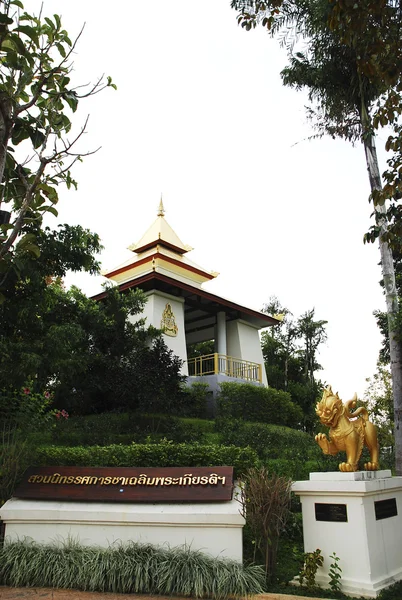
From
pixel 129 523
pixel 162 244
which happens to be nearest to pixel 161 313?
pixel 162 244

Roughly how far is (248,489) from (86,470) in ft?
8.57

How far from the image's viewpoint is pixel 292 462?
32.4 feet

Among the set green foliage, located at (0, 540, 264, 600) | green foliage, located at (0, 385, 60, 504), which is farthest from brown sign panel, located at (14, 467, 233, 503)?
green foliage, located at (0, 540, 264, 600)

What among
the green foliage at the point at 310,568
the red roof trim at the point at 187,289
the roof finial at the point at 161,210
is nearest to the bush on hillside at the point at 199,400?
the red roof trim at the point at 187,289

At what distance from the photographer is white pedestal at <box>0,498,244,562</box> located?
6266 mm

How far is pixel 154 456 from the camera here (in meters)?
7.90

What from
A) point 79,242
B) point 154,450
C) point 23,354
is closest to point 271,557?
point 154,450

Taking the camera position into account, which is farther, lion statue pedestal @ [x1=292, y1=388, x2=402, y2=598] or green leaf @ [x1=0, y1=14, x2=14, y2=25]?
lion statue pedestal @ [x1=292, y1=388, x2=402, y2=598]

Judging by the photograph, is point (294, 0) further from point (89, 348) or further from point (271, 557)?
point (271, 557)

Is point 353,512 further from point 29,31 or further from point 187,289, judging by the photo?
point 187,289

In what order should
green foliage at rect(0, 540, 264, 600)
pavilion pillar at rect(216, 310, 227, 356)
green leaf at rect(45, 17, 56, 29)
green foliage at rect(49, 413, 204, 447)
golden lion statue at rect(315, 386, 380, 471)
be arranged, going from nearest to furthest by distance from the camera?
green foliage at rect(0, 540, 264, 600)
green leaf at rect(45, 17, 56, 29)
golden lion statue at rect(315, 386, 380, 471)
green foliage at rect(49, 413, 204, 447)
pavilion pillar at rect(216, 310, 227, 356)

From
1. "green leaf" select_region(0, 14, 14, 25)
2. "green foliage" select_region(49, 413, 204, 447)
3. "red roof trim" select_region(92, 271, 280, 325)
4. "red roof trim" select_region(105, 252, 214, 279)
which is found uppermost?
"red roof trim" select_region(105, 252, 214, 279)

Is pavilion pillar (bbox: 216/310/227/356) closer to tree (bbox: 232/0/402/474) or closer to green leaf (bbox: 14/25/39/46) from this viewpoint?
tree (bbox: 232/0/402/474)

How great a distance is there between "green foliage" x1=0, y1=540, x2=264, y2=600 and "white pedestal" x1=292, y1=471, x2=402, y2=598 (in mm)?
892
